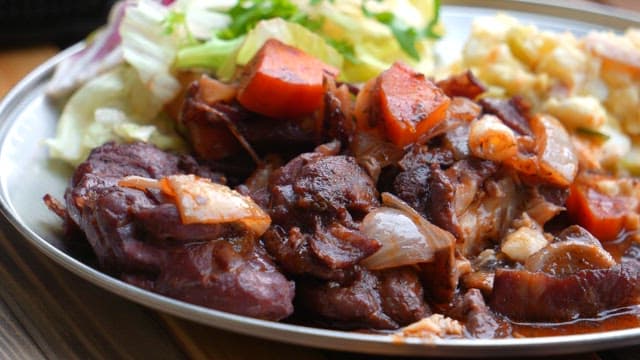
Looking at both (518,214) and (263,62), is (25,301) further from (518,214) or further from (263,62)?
(518,214)

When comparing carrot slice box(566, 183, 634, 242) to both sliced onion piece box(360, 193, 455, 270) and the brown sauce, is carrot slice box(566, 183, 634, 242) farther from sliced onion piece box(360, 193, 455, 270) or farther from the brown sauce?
sliced onion piece box(360, 193, 455, 270)

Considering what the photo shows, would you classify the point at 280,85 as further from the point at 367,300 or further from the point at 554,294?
the point at 554,294

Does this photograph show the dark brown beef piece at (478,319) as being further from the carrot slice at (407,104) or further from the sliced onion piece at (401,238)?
the carrot slice at (407,104)

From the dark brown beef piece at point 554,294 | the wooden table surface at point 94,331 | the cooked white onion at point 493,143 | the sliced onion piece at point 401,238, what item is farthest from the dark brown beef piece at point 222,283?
the cooked white onion at point 493,143

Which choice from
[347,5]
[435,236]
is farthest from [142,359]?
[347,5]

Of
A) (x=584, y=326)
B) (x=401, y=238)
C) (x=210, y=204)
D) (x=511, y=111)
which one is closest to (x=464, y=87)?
(x=511, y=111)

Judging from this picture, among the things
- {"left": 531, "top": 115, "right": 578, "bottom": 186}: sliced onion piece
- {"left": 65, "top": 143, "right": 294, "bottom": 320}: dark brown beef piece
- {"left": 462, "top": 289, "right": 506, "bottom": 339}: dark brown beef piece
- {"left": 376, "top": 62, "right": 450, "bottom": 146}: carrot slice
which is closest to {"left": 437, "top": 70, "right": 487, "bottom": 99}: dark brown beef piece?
{"left": 531, "top": 115, "right": 578, "bottom": 186}: sliced onion piece
